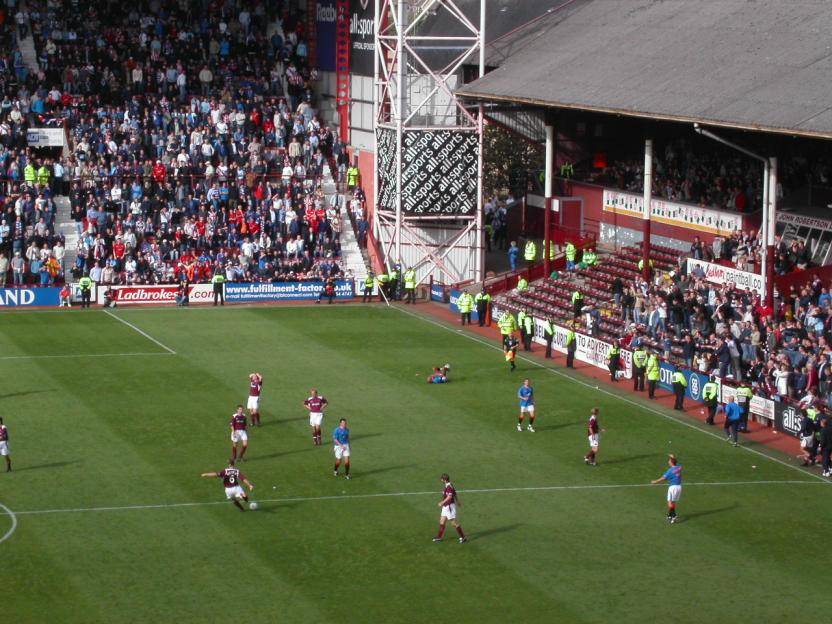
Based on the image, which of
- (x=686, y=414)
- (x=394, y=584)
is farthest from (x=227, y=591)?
(x=686, y=414)

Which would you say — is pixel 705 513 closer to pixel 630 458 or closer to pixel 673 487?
pixel 673 487

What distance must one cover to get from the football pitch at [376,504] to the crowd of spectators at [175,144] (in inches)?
505

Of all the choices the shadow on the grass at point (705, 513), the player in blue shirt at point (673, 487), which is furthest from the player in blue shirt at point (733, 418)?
the player in blue shirt at point (673, 487)

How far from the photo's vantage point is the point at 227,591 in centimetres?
2825

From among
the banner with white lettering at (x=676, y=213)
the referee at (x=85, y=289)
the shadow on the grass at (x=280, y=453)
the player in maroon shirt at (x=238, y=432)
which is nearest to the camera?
the player in maroon shirt at (x=238, y=432)

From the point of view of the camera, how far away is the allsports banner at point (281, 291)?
202 feet

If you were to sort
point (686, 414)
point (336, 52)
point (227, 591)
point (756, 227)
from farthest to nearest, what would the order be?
point (336, 52) < point (756, 227) < point (686, 414) < point (227, 591)

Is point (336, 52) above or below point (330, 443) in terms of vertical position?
above

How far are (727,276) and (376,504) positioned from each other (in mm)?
21356

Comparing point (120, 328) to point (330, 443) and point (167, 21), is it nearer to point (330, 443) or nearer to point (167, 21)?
point (330, 443)

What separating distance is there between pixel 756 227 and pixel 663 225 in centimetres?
515

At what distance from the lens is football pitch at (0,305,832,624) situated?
92.0 ft

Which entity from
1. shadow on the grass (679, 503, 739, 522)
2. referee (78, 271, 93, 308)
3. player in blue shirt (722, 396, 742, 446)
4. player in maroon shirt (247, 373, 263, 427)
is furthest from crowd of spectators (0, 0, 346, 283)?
shadow on the grass (679, 503, 739, 522)

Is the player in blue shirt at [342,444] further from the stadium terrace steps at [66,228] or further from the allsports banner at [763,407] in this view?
the stadium terrace steps at [66,228]
